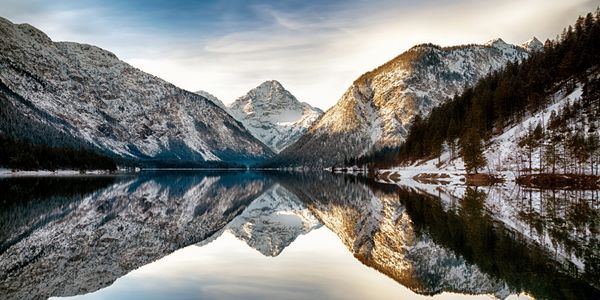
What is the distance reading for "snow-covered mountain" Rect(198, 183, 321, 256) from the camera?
3241 cm

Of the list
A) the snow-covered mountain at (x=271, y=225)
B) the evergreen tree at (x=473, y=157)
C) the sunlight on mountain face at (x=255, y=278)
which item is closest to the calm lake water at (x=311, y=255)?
the sunlight on mountain face at (x=255, y=278)

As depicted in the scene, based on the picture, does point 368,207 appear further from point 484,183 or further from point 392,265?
point 484,183

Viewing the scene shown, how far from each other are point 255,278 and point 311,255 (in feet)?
25.0

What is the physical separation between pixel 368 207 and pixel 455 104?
10772 centimetres

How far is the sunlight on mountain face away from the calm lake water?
1.9 inches

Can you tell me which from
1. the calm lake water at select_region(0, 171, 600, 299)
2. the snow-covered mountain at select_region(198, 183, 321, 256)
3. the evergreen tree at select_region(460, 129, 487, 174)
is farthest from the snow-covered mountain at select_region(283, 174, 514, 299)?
the evergreen tree at select_region(460, 129, 487, 174)

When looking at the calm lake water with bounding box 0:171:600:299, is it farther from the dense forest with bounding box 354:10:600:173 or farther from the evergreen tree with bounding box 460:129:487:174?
the evergreen tree with bounding box 460:129:487:174

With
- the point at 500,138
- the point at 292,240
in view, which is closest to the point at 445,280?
the point at 292,240

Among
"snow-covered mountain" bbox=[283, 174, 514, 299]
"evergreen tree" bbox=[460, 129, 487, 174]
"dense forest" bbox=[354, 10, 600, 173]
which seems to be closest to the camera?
"snow-covered mountain" bbox=[283, 174, 514, 299]

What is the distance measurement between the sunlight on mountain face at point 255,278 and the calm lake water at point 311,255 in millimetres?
49

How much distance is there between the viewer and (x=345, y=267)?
2305cm

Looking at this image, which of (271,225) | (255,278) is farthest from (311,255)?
(271,225)

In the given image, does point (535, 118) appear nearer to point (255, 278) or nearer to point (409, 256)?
point (409, 256)

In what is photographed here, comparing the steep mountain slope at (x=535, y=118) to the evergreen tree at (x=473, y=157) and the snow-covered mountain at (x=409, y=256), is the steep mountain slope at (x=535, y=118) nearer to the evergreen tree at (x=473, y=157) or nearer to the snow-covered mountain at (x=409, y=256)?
the evergreen tree at (x=473, y=157)
